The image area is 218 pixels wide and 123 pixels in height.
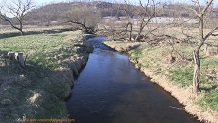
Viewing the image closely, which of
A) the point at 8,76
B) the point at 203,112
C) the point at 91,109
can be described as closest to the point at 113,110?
the point at 91,109

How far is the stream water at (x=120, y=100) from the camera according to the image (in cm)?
1999

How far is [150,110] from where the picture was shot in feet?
70.5

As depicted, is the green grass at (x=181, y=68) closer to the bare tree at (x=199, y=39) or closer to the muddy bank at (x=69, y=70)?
the bare tree at (x=199, y=39)

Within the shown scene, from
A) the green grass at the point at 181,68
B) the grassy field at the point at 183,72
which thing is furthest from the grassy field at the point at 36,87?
the green grass at the point at 181,68

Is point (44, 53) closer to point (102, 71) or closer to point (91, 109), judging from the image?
point (102, 71)

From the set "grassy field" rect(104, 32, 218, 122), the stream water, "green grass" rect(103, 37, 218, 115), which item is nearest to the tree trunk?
"grassy field" rect(104, 32, 218, 122)

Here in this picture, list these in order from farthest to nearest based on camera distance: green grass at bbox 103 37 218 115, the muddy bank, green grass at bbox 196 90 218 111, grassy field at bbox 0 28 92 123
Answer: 1. the muddy bank
2. green grass at bbox 103 37 218 115
3. green grass at bbox 196 90 218 111
4. grassy field at bbox 0 28 92 123

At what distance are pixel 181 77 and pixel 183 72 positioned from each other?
1686 mm

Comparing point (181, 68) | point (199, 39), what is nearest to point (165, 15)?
point (181, 68)

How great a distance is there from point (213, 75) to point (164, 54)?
11.5 m

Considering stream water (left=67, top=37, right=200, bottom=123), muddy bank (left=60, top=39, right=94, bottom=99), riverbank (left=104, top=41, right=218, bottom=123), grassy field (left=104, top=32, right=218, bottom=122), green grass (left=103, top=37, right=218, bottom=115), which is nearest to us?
stream water (left=67, top=37, right=200, bottom=123)

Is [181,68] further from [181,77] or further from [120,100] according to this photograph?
[120,100]

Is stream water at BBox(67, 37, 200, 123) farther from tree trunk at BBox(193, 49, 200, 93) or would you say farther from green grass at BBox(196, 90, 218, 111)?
tree trunk at BBox(193, 49, 200, 93)

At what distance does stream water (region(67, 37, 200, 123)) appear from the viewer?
1999 cm
